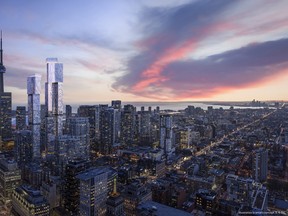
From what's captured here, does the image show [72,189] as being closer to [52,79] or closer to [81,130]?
[81,130]

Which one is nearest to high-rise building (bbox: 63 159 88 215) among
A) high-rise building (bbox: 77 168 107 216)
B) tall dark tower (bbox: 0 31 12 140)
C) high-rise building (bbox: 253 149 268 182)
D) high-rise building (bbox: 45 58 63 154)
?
high-rise building (bbox: 77 168 107 216)

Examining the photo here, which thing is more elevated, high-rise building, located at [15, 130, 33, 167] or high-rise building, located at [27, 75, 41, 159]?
high-rise building, located at [27, 75, 41, 159]

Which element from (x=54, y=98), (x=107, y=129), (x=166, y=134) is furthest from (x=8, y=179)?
(x=54, y=98)

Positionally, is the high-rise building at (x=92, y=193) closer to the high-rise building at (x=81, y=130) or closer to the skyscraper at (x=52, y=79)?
the high-rise building at (x=81, y=130)

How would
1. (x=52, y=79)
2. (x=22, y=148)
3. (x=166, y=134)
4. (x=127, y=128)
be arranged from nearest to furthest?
(x=22, y=148) < (x=166, y=134) < (x=127, y=128) < (x=52, y=79)

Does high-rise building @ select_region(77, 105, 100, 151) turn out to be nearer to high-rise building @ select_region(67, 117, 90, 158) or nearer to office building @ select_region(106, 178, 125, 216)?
high-rise building @ select_region(67, 117, 90, 158)

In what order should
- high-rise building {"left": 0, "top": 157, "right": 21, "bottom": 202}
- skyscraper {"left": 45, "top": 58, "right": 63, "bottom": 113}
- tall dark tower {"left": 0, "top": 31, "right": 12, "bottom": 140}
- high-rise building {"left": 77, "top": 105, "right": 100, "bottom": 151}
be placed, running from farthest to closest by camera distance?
skyscraper {"left": 45, "top": 58, "right": 63, "bottom": 113} < tall dark tower {"left": 0, "top": 31, "right": 12, "bottom": 140} < high-rise building {"left": 77, "top": 105, "right": 100, "bottom": 151} < high-rise building {"left": 0, "top": 157, "right": 21, "bottom": 202}
